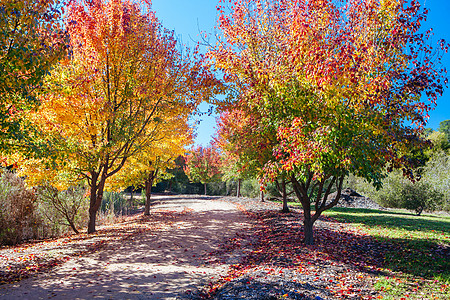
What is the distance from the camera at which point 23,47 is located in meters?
4.97

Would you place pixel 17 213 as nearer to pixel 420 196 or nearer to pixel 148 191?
pixel 148 191

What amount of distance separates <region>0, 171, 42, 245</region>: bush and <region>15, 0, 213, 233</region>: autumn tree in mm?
2095

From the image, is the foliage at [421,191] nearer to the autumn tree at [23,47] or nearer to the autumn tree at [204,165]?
the autumn tree at [23,47]

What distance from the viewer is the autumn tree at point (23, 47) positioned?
5109 millimetres

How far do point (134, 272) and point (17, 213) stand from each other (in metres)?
7.75

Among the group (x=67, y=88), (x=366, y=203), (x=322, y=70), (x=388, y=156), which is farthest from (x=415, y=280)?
(x=366, y=203)

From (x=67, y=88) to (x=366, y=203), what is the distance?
76.3 feet

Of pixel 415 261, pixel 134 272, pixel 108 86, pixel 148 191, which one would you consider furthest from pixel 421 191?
pixel 108 86

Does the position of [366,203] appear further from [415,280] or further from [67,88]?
[67,88]

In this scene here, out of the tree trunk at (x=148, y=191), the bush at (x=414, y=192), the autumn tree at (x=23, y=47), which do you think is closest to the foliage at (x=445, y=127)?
the bush at (x=414, y=192)

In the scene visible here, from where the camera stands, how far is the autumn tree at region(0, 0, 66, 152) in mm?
5109

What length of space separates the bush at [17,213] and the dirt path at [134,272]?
471 centimetres

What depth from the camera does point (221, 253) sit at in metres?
8.14

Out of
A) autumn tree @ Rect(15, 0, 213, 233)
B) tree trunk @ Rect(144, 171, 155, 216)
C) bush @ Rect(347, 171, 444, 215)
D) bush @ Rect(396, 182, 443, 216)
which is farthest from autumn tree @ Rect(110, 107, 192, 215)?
bush @ Rect(396, 182, 443, 216)
